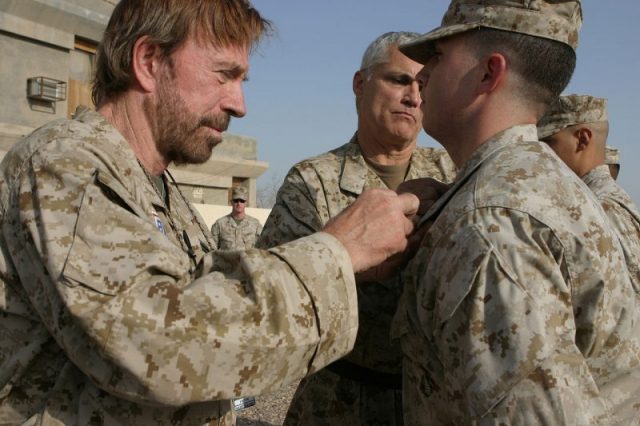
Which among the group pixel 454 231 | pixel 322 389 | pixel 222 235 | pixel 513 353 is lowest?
pixel 222 235

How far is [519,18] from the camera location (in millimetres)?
2146

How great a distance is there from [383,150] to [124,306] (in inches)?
89.0

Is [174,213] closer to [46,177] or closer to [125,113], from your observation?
[125,113]

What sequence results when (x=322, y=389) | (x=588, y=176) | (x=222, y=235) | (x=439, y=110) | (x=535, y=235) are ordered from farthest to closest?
(x=222, y=235) → (x=588, y=176) → (x=322, y=389) → (x=439, y=110) → (x=535, y=235)

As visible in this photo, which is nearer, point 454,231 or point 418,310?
point 454,231

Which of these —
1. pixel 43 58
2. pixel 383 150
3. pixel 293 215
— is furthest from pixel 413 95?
pixel 43 58

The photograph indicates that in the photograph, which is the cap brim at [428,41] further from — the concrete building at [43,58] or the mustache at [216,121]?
the concrete building at [43,58]

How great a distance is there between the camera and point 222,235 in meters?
15.2

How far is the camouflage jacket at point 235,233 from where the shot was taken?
15.0 metres

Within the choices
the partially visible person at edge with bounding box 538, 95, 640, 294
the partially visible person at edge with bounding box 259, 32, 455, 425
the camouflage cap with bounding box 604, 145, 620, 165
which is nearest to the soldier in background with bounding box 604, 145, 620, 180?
the camouflage cap with bounding box 604, 145, 620, 165

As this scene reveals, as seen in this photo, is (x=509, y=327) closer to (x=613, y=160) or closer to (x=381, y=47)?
(x=381, y=47)

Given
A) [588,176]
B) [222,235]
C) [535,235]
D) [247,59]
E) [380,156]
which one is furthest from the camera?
[222,235]

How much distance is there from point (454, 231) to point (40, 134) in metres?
1.24

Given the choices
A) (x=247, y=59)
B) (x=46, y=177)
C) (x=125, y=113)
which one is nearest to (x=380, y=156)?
(x=247, y=59)
